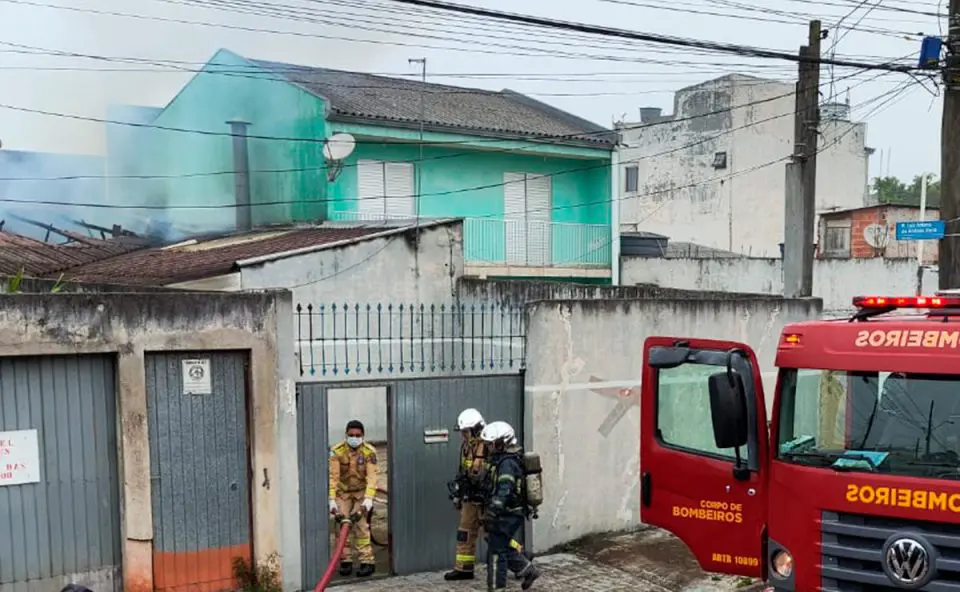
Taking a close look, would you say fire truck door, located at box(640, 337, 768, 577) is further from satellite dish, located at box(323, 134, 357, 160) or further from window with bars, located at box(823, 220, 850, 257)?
window with bars, located at box(823, 220, 850, 257)

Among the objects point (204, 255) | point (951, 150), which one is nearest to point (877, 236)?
point (951, 150)

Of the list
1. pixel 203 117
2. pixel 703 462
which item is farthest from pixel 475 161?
pixel 703 462

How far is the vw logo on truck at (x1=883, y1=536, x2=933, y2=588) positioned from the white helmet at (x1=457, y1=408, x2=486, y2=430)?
3.59 metres

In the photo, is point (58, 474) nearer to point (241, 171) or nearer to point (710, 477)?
point (710, 477)

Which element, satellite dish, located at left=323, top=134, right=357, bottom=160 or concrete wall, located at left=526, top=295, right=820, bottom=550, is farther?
satellite dish, located at left=323, top=134, right=357, bottom=160

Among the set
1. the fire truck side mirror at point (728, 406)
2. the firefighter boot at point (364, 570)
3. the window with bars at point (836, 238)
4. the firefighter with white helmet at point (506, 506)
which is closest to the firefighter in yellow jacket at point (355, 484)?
the firefighter boot at point (364, 570)

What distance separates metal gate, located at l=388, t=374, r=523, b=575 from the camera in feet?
25.3

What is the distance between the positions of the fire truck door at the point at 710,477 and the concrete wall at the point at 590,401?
6.70ft

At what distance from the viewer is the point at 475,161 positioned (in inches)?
756

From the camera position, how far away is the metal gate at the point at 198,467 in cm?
678

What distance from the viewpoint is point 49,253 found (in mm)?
15508

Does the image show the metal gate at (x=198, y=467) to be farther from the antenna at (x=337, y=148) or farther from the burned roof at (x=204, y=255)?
the antenna at (x=337, y=148)

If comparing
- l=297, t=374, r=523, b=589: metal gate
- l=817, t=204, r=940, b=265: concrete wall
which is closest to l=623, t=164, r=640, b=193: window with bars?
l=817, t=204, r=940, b=265: concrete wall

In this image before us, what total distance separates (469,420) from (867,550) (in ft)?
11.6
